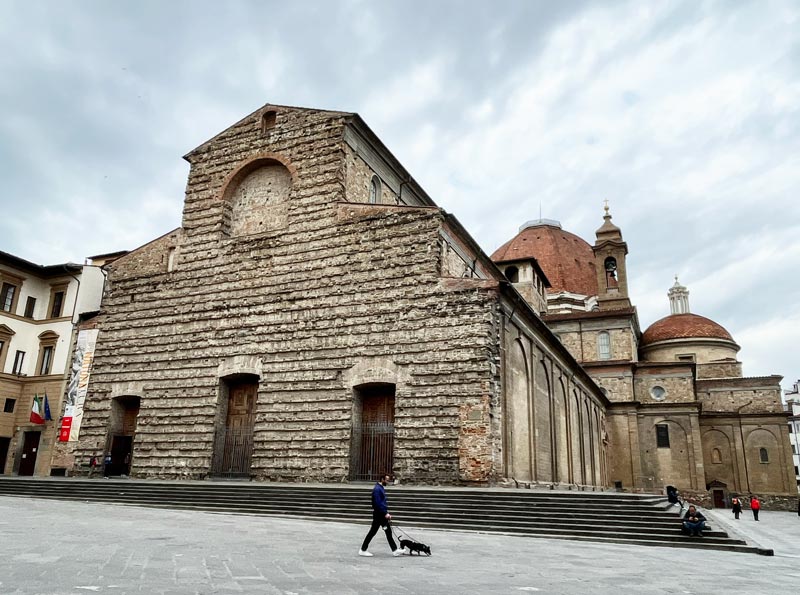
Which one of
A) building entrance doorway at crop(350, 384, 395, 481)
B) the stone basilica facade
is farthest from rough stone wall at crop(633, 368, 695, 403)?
building entrance doorway at crop(350, 384, 395, 481)

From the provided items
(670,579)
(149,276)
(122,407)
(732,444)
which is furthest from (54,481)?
(732,444)

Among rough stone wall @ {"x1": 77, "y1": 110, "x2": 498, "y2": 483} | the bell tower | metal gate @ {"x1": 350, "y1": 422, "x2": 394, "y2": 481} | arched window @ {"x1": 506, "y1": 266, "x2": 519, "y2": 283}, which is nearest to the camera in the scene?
rough stone wall @ {"x1": 77, "y1": 110, "x2": 498, "y2": 483}

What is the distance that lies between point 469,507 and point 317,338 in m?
8.02

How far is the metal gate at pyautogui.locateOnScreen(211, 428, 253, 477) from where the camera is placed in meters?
19.7

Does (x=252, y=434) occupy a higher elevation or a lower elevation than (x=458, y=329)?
lower

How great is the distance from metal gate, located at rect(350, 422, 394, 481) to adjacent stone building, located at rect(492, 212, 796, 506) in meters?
22.9

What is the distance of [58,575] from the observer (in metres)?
5.99

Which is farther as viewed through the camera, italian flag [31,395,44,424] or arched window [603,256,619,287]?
arched window [603,256,619,287]

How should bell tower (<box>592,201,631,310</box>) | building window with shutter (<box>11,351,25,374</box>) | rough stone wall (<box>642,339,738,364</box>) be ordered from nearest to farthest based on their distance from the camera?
building window with shutter (<box>11,351,25,374</box>) → bell tower (<box>592,201,631,310</box>) → rough stone wall (<box>642,339,738,364</box>)

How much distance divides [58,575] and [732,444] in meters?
43.6

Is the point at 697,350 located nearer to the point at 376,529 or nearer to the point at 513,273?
the point at 513,273

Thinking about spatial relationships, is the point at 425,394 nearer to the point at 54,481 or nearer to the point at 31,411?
the point at 54,481

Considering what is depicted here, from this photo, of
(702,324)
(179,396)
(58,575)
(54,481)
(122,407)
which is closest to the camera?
(58,575)

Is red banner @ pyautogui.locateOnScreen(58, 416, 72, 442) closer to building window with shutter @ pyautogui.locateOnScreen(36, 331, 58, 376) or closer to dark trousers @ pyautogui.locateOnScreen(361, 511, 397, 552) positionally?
building window with shutter @ pyautogui.locateOnScreen(36, 331, 58, 376)
